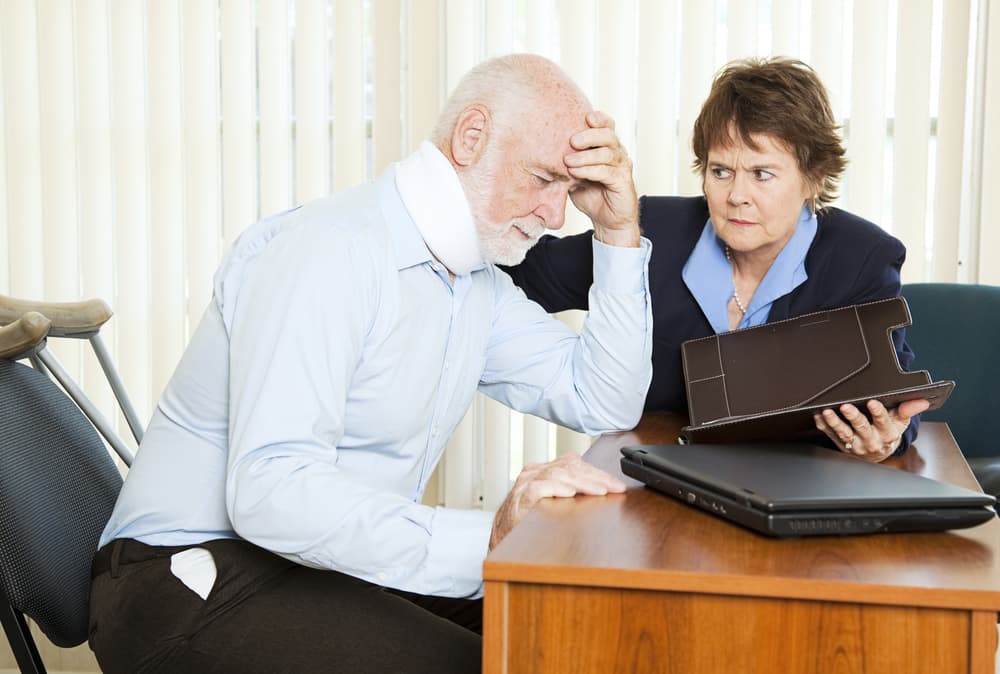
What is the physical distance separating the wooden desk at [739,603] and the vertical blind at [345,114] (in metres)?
1.74

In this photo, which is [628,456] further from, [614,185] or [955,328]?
[955,328]

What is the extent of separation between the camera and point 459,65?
2701mm

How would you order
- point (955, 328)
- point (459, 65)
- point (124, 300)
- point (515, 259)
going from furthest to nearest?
point (124, 300), point (459, 65), point (955, 328), point (515, 259)

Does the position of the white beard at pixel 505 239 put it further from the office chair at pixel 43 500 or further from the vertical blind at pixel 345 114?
the vertical blind at pixel 345 114

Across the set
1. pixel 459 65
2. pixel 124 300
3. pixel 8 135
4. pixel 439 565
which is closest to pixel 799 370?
pixel 439 565

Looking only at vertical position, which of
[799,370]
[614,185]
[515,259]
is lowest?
[799,370]

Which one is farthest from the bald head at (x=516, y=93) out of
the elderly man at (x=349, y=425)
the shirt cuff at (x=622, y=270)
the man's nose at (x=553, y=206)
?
the shirt cuff at (x=622, y=270)

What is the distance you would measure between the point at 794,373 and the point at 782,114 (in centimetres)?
48

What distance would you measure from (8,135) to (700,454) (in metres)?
2.44

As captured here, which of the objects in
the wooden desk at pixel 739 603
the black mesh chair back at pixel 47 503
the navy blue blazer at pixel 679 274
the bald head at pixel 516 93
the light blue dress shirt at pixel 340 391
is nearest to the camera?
the wooden desk at pixel 739 603

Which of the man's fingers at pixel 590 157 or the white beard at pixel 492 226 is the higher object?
the man's fingers at pixel 590 157

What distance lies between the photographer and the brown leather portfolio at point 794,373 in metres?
1.38

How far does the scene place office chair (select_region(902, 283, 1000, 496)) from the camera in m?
2.22

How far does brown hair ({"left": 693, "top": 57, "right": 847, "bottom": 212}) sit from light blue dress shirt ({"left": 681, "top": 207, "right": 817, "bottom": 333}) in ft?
0.36
